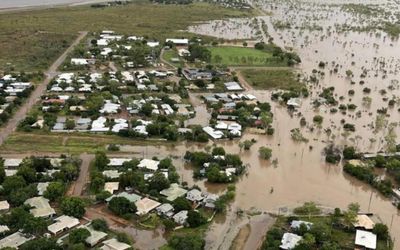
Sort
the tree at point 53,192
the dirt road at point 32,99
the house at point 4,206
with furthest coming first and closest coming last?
the dirt road at point 32,99
the tree at point 53,192
the house at point 4,206

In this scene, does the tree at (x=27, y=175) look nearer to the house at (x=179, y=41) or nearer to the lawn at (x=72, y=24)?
the lawn at (x=72, y=24)

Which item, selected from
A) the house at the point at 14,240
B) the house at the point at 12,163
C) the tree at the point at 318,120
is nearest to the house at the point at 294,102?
the tree at the point at 318,120

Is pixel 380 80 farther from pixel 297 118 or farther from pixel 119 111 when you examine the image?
pixel 119 111

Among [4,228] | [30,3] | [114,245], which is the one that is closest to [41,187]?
[4,228]

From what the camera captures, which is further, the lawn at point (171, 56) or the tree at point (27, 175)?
the lawn at point (171, 56)

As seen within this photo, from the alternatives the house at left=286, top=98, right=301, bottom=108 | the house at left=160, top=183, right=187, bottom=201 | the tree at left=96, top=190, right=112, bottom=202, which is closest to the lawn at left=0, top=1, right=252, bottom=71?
the house at left=286, top=98, right=301, bottom=108

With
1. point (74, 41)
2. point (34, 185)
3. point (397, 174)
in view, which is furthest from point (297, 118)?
point (74, 41)

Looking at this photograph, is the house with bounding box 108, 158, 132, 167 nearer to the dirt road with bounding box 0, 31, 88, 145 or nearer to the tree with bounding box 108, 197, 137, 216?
the tree with bounding box 108, 197, 137, 216
